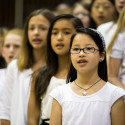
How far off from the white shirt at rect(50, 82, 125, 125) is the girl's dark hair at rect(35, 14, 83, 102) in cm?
45

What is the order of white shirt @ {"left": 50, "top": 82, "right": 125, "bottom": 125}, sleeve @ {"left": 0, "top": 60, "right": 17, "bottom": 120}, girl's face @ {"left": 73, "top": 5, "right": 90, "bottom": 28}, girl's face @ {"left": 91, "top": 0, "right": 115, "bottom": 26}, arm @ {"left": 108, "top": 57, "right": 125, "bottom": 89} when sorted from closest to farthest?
white shirt @ {"left": 50, "top": 82, "right": 125, "bottom": 125}, arm @ {"left": 108, "top": 57, "right": 125, "bottom": 89}, sleeve @ {"left": 0, "top": 60, "right": 17, "bottom": 120}, girl's face @ {"left": 91, "top": 0, "right": 115, "bottom": 26}, girl's face @ {"left": 73, "top": 5, "right": 90, "bottom": 28}

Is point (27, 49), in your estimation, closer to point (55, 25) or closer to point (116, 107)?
point (55, 25)

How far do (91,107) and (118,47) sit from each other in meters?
0.66

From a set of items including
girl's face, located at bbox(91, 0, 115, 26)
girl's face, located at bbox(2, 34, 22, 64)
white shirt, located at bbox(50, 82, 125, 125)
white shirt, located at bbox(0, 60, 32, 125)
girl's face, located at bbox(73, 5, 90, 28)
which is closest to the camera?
white shirt, located at bbox(50, 82, 125, 125)

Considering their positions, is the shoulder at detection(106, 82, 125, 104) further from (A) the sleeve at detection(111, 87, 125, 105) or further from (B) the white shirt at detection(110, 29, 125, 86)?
(B) the white shirt at detection(110, 29, 125, 86)

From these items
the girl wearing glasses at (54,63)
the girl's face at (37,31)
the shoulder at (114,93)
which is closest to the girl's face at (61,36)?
the girl wearing glasses at (54,63)

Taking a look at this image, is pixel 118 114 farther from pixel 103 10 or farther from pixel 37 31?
A: pixel 103 10

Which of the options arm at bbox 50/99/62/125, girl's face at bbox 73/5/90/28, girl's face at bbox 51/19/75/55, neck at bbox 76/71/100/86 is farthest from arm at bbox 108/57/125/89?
girl's face at bbox 73/5/90/28

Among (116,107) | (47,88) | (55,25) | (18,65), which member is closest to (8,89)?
(18,65)

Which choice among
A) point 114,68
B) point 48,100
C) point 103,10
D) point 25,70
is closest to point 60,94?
point 48,100

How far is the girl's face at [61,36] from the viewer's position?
1.92 m

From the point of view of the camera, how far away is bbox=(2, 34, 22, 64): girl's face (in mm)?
2738

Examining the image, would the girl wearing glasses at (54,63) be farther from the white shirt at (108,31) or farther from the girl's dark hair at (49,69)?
the white shirt at (108,31)

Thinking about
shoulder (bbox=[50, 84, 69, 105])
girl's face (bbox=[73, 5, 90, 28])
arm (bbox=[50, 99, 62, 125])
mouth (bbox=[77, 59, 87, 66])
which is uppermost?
girl's face (bbox=[73, 5, 90, 28])
